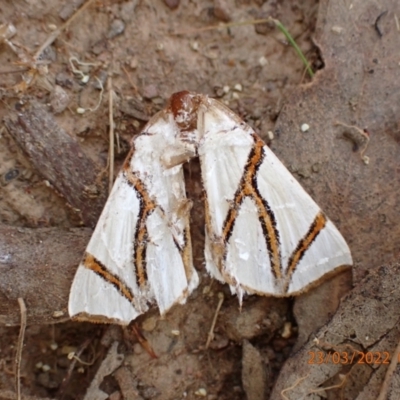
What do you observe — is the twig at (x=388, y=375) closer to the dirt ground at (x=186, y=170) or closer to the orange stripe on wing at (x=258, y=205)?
the dirt ground at (x=186, y=170)

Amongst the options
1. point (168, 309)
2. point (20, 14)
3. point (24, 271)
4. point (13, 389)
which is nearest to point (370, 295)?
point (168, 309)

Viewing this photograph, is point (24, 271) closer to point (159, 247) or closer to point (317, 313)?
point (159, 247)

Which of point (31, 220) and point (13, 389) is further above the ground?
point (31, 220)

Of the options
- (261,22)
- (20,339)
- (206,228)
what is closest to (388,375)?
(206,228)

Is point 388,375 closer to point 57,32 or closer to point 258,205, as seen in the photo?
point 258,205

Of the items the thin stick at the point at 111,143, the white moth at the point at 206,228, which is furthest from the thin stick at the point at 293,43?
the thin stick at the point at 111,143
